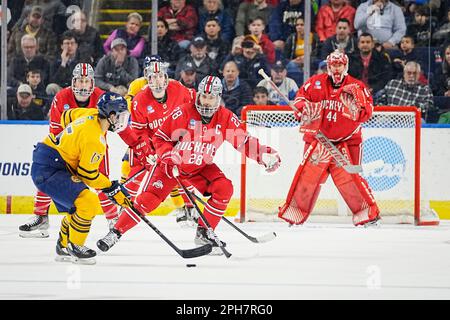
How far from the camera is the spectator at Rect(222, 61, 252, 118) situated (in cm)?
823

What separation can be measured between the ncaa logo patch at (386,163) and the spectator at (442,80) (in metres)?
0.60

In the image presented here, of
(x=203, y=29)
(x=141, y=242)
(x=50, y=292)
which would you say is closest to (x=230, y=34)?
(x=203, y=29)

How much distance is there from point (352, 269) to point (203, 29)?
3.42 meters

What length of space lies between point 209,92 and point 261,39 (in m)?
2.62

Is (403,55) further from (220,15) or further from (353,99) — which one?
(220,15)

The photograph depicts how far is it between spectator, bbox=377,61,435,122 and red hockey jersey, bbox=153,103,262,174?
95.2 inches

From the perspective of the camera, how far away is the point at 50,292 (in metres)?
4.73

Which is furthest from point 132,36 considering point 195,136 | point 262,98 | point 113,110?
point 113,110

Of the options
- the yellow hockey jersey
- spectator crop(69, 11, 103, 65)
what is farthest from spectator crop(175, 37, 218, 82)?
the yellow hockey jersey

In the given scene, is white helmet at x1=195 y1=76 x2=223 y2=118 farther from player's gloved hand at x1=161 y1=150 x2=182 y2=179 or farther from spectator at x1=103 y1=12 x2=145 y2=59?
spectator at x1=103 y1=12 x2=145 y2=59

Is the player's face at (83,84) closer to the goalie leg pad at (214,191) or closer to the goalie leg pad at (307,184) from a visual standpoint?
the goalie leg pad at (214,191)

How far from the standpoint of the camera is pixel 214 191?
19.6ft

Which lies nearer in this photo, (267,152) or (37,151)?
(37,151)
